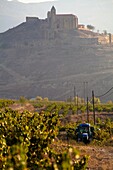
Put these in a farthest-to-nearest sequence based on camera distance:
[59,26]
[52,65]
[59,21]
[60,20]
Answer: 1. [59,26]
2. [59,21]
3. [60,20]
4. [52,65]

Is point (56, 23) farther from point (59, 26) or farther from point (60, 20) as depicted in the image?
point (59, 26)

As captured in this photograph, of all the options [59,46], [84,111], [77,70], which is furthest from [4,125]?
[59,46]

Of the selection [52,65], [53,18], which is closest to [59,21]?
[53,18]

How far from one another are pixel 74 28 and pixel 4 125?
421 feet

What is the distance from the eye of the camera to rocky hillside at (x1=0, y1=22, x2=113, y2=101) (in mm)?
111238

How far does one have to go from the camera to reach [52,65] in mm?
127875

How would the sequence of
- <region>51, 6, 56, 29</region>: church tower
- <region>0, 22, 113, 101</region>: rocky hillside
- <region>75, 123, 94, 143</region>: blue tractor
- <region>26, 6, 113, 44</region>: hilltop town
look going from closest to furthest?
<region>75, 123, 94, 143</region>: blue tractor, <region>0, 22, 113, 101</region>: rocky hillside, <region>51, 6, 56, 29</region>: church tower, <region>26, 6, 113, 44</region>: hilltop town

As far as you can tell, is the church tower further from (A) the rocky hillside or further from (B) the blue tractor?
(B) the blue tractor

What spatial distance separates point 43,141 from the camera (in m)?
12.8

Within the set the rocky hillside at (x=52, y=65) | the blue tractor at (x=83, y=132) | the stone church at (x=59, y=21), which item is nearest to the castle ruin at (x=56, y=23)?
the stone church at (x=59, y=21)

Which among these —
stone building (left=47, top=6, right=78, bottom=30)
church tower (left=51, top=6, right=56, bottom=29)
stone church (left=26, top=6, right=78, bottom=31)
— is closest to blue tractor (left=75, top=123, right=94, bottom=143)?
stone church (left=26, top=6, right=78, bottom=31)

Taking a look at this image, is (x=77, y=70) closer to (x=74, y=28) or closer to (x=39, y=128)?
(x=74, y=28)

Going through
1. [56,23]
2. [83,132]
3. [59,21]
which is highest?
[59,21]

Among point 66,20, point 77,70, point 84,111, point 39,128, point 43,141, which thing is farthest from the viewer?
point 66,20
